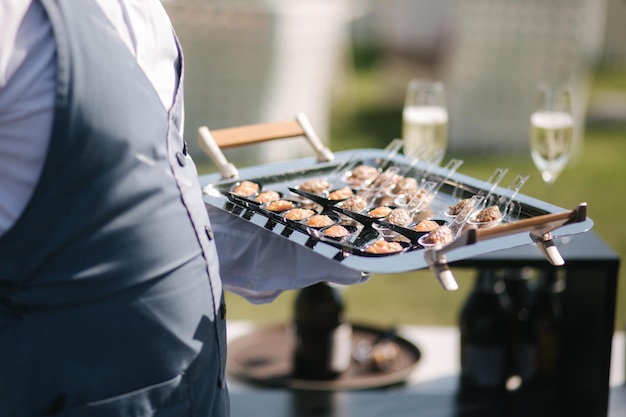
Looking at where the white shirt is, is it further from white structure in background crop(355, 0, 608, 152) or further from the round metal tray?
white structure in background crop(355, 0, 608, 152)

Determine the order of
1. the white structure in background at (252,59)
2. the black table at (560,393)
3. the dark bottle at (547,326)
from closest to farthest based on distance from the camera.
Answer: the black table at (560,393) → the dark bottle at (547,326) → the white structure in background at (252,59)

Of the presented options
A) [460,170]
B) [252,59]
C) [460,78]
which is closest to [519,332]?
[460,170]

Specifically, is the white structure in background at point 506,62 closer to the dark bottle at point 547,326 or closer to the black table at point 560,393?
the dark bottle at point 547,326

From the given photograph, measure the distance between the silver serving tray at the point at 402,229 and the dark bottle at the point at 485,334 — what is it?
27.4 inches

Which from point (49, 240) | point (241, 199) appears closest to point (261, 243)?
point (241, 199)

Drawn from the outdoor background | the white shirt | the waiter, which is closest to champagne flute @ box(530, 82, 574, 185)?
the waiter

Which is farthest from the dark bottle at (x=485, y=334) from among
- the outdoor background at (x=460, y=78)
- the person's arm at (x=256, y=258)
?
the outdoor background at (x=460, y=78)

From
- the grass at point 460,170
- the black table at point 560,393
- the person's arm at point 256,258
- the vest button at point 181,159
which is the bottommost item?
the grass at point 460,170

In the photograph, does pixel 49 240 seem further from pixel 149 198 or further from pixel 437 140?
pixel 437 140

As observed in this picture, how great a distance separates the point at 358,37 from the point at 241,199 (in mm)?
9231

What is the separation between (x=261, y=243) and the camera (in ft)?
5.10

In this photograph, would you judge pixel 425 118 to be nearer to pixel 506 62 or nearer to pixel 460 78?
pixel 506 62

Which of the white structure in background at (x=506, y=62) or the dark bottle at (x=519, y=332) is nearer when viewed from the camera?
the dark bottle at (x=519, y=332)

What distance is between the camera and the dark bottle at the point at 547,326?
7.41ft
